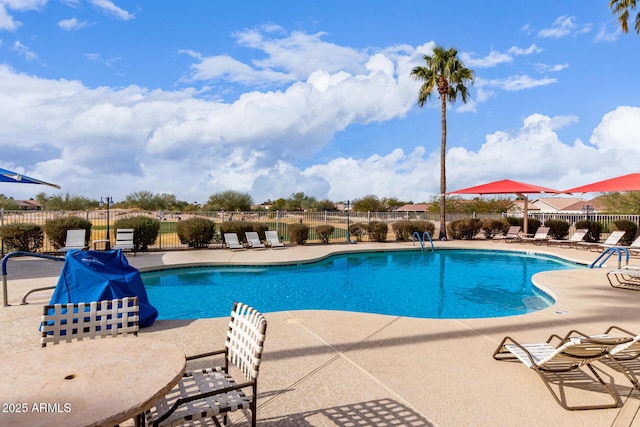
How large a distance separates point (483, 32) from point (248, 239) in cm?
1084

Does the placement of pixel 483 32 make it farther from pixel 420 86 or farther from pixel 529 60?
pixel 420 86

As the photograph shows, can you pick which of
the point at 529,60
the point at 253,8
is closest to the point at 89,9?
the point at 253,8

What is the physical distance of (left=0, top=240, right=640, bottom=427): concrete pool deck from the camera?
2.99m

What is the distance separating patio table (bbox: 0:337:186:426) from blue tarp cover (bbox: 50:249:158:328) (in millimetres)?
2885

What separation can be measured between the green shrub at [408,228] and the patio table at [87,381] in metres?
→ 16.4

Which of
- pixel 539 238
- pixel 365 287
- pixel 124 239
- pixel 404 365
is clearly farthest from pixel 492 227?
pixel 404 365

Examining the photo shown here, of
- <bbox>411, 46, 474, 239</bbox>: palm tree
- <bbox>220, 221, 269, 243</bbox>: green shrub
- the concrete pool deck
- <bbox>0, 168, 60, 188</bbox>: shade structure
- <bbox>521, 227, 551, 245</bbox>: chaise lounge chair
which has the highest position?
<bbox>411, 46, 474, 239</bbox>: palm tree

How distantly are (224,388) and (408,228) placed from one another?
16.6 metres

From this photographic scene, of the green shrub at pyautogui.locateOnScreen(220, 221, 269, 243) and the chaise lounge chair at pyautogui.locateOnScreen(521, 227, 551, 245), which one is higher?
the green shrub at pyautogui.locateOnScreen(220, 221, 269, 243)

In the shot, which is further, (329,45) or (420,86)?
(420,86)

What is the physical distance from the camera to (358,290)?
914cm

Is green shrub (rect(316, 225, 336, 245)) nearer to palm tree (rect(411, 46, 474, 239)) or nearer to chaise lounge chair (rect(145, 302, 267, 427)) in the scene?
palm tree (rect(411, 46, 474, 239))

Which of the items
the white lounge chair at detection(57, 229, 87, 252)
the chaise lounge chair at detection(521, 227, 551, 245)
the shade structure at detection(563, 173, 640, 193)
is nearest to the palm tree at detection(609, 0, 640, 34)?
the shade structure at detection(563, 173, 640, 193)

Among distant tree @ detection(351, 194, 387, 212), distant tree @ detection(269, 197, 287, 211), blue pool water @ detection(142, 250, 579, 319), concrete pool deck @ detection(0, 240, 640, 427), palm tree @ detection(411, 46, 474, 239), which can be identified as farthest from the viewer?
distant tree @ detection(351, 194, 387, 212)
